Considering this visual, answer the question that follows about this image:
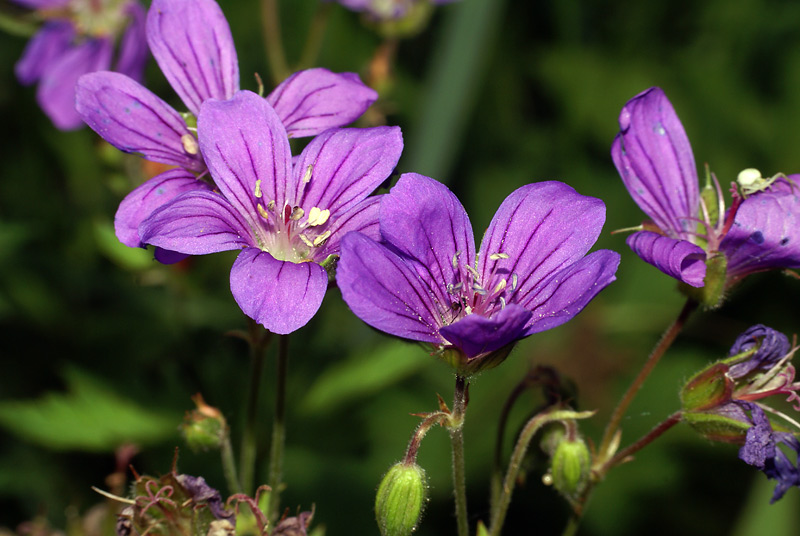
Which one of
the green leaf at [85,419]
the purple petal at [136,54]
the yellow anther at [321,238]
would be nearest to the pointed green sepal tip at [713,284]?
the yellow anther at [321,238]

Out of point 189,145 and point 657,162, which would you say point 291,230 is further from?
point 657,162

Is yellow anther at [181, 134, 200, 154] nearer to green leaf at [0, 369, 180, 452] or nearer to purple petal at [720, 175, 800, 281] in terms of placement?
green leaf at [0, 369, 180, 452]

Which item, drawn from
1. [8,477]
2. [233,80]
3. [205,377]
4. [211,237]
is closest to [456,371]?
[211,237]

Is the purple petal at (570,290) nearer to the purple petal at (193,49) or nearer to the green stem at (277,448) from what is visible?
the green stem at (277,448)

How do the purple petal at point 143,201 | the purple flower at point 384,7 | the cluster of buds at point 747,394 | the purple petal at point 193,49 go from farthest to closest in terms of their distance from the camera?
the purple flower at point 384,7
the purple petal at point 193,49
the purple petal at point 143,201
the cluster of buds at point 747,394

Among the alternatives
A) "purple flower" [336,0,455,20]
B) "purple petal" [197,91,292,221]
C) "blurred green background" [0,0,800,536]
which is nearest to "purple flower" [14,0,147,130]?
"blurred green background" [0,0,800,536]

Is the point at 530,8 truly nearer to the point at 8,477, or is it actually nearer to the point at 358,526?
the point at 358,526

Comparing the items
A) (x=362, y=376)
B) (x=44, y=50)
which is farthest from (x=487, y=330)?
(x=44, y=50)
